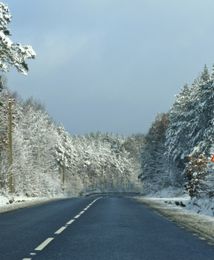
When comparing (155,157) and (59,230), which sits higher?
(155,157)

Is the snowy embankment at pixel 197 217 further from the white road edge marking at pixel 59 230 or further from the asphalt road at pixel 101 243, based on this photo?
the white road edge marking at pixel 59 230

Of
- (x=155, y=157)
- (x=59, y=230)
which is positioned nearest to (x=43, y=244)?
(x=59, y=230)

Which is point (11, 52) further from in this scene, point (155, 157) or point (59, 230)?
point (155, 157)

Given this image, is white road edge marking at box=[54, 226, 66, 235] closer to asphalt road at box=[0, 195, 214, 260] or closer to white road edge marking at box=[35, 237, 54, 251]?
asphalt road at box=[0, 195, 214, 260]

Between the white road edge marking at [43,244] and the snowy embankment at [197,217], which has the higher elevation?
the snowy embankment at [197,217]

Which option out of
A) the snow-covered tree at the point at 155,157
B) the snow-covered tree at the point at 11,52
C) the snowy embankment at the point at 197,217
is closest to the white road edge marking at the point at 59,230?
the snowy embankment at the point at 197,217

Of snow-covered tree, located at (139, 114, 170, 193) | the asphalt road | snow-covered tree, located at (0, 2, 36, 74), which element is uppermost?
snow-covered tree, located at (139, 114, 170, 193)

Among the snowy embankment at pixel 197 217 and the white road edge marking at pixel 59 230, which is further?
the snowy embankment at pixel 197 217

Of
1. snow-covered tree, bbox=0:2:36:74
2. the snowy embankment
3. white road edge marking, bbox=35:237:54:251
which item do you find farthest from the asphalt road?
snow-covered tree, bbox=0:2:36:74

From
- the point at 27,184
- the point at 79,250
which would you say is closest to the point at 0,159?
the point at 27,184

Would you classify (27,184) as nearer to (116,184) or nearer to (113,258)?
(113,258)

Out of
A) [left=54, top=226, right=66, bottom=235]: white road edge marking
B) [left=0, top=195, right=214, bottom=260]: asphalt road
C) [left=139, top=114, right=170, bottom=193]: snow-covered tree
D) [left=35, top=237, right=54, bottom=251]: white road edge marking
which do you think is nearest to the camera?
[left=0, top=195, right=214, bottom=260]: asphalt road

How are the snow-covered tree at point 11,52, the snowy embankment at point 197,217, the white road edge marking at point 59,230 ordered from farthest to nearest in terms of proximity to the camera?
the snow-covered tree at point 11,52, the snowy embankment at point 197,217, the white road edge marking at point 59,230

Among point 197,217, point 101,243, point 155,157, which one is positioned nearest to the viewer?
point 101,243
